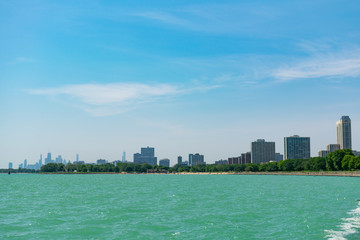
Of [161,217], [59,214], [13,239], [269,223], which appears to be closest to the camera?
[13,239]

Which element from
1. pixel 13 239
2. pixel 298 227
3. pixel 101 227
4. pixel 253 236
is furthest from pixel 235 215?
pixel 13 239

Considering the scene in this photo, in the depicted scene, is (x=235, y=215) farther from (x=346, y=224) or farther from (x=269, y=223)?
(x=346, y=224)

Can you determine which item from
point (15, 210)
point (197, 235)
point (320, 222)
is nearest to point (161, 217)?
point (197, 235)

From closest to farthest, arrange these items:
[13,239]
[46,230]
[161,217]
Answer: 1. [13,239]
2. [46,230]
3. [161,217]

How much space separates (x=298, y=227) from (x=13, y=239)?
29582 mm

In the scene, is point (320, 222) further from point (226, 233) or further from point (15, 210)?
point (15, 210)

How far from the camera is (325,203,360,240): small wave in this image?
38034 millimetres

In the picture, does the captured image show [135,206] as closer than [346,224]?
No

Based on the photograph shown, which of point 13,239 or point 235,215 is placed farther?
point 235,215

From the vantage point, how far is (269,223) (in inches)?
1801

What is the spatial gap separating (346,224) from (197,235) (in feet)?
59.2

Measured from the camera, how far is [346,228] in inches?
1652

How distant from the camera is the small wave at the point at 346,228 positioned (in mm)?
38034

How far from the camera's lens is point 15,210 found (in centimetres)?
6134
